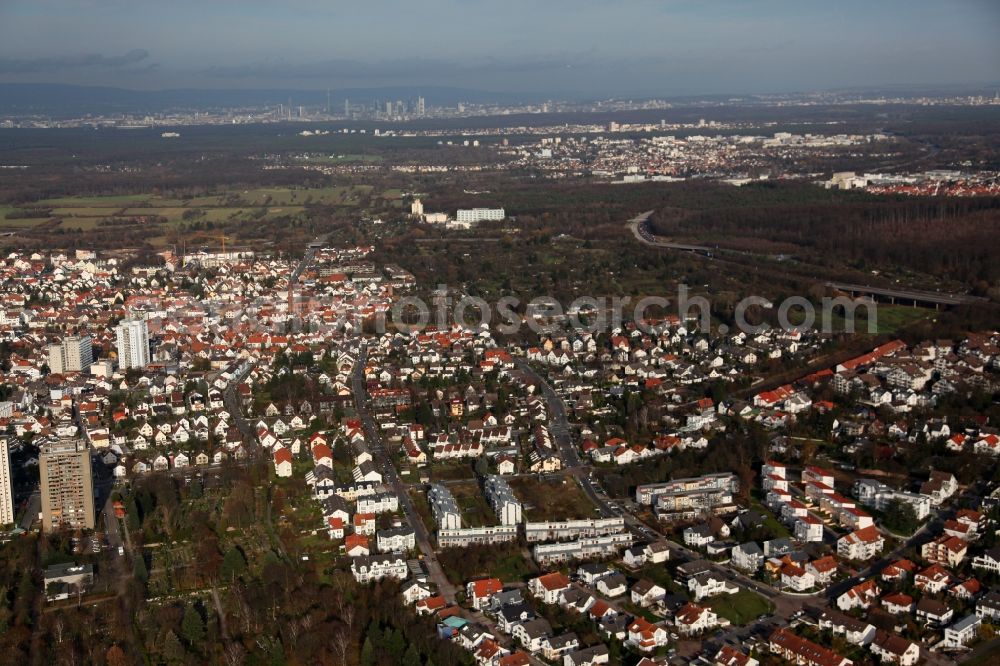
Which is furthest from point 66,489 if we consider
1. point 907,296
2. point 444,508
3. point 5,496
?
point 907,296

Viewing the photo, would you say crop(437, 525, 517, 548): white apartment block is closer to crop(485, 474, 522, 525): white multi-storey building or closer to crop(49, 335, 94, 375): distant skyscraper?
crop(485, 474, 522, 525): white multi-storey building

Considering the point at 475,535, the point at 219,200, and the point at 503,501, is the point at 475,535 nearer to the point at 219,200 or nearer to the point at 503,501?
the point at 503,501

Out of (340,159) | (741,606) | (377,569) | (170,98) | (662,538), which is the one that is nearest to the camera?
(741,606)

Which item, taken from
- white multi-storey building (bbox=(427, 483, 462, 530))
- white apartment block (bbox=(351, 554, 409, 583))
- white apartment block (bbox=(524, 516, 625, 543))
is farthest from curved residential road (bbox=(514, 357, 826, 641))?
white apartment block (bbox=(351, 554, 409, 583))

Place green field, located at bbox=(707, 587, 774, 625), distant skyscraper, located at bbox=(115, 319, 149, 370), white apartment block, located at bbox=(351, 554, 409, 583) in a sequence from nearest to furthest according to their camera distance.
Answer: green field, located at bbox=(707, 587, 774, 625)
white apartment block, located at bbox=(351, 554, 409, 583)
distant skyscraper, located at bbox=(115, 319, 149, 370)

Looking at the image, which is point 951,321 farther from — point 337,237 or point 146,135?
point 146,135

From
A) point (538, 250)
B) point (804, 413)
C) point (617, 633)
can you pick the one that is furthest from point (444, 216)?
point (617, 633)
